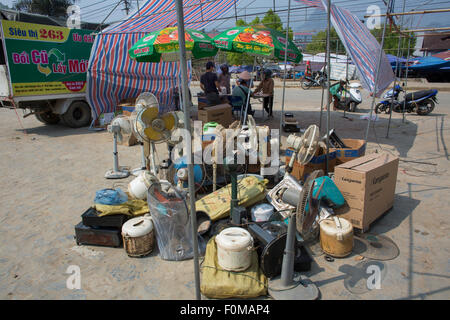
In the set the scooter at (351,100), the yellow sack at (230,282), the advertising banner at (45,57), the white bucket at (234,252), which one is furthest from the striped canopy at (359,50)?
the advertising banner at (45,57)

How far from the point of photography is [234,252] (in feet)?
9.44

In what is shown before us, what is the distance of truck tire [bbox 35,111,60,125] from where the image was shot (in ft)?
34.8

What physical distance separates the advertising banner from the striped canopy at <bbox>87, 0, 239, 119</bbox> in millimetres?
455

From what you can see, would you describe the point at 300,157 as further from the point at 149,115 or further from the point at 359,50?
the point at 359,50

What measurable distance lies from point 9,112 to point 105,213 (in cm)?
1338

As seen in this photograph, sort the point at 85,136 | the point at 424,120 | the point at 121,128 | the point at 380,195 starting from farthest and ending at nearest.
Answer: the point at 424,120 → the point at 85,136 → the point at 121,128 → the point at 380,195

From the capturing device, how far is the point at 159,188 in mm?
3633

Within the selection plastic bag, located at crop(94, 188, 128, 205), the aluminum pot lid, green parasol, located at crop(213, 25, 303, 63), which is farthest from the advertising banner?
the aluminum pot lid

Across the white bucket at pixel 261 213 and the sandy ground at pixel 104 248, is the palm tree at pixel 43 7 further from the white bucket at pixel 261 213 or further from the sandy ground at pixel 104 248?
the white bucket at pixel 261 213

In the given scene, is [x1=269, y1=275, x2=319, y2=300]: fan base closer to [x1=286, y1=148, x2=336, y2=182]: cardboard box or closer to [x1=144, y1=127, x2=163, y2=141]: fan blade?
[x1=286, y1=148, x2=336, y2=182]: cardboard box

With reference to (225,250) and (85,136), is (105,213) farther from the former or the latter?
(85,136)

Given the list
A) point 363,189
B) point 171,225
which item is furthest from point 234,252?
point 363,189

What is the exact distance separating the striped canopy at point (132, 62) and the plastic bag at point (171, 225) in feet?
21.3
